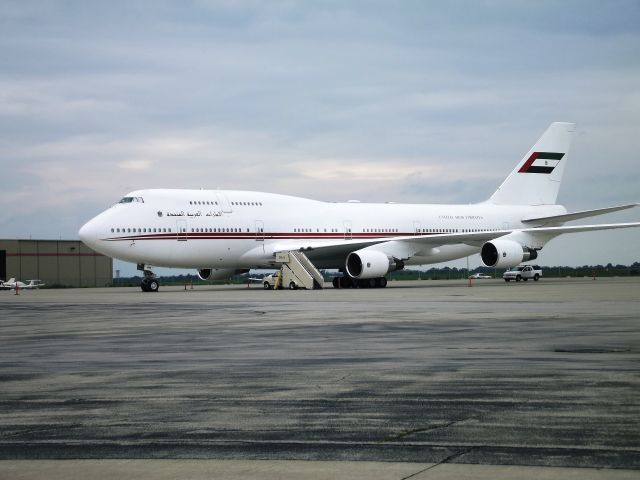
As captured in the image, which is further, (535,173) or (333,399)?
(535,173)

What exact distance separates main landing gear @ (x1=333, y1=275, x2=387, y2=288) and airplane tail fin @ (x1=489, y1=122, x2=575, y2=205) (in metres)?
14.1

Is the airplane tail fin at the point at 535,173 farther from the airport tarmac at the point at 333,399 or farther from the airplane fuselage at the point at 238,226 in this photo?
the airport tarmac at the point at 333,399

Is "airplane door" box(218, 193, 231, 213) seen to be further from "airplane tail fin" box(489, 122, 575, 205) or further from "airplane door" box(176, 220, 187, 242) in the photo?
"airplane tail fin" box(489, 122, 575, 205)

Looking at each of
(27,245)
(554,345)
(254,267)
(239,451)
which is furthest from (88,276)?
(239,451)

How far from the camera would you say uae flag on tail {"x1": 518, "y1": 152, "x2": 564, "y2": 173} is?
194ft

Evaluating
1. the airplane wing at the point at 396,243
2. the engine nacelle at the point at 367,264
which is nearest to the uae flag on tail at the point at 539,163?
the airplane wing at the point at 396,243

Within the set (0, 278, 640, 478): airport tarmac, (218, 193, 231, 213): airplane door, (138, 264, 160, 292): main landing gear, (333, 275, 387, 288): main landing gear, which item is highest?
(218, 193, 231, 213): airplane door

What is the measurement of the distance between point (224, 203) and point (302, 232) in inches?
188

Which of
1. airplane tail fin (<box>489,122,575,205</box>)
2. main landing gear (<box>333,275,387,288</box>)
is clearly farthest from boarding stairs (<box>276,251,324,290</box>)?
airplane tail fin (<box>489,122,575,205</box>)

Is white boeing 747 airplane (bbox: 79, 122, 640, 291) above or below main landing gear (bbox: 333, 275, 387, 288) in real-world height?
above

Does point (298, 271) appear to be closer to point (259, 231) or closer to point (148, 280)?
point (259, 231)

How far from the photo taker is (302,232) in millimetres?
48500

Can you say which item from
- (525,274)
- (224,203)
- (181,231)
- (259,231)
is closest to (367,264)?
(259,231)

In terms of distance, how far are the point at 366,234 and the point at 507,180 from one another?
1298cm
